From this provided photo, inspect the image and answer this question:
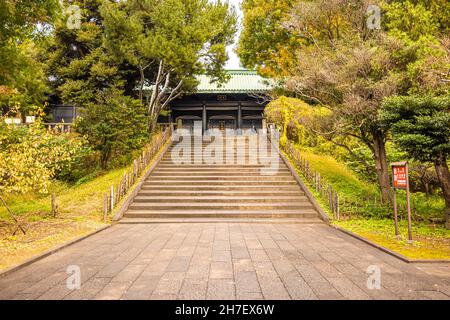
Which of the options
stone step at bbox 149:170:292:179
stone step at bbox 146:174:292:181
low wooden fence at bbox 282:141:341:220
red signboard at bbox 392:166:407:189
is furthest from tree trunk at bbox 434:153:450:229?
stone step at bbox 149:170:292:179

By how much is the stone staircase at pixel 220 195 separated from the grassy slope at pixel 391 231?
1.63 metres

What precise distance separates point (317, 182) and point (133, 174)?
26.4 feet

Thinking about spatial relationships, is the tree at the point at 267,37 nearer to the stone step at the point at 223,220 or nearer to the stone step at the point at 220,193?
the stone step at the point at 220,193

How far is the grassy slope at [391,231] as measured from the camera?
5.71 m

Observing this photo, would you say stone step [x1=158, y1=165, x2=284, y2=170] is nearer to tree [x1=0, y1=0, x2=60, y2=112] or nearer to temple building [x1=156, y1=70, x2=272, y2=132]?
tree [x1=0, y1=0, x2=60, y2=112]

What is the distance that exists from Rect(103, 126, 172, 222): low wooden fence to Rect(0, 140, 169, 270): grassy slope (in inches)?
19.6

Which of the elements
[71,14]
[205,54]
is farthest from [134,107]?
[71,14]

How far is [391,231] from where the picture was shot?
24.5 ft

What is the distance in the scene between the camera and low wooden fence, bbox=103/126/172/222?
32.3ft

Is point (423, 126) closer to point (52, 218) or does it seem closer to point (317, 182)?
point (317, 182)

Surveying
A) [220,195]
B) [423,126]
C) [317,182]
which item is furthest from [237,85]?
[423,126]

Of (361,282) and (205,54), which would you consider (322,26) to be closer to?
(205,54)
